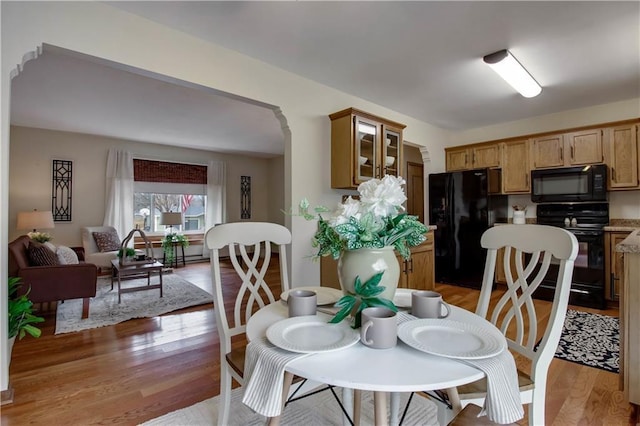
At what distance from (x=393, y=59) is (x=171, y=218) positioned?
5.40 metres

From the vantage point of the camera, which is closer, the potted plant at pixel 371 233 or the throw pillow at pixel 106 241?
the potted plant at pixel 371 233

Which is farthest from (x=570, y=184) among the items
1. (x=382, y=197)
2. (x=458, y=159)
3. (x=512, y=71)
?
(x=382, y=197)

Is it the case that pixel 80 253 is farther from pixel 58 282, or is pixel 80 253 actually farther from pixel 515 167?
pixel 515 167

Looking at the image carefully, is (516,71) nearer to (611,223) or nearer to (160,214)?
(611,223)

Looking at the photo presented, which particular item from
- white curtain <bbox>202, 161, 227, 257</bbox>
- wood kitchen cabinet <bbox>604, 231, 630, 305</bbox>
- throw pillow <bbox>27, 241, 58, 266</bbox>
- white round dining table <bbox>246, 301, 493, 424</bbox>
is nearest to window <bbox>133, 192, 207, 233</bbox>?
white curtain <bbox>202, 161, 227, 257</bbox>

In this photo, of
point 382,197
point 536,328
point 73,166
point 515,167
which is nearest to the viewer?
point 382,197

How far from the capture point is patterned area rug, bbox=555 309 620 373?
7.40 ft

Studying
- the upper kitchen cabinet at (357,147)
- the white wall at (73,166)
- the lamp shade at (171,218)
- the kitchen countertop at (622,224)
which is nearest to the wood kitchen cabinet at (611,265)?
the kitchen countertop at (622,224)

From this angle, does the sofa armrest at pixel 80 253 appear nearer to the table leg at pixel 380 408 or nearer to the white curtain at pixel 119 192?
the white curtain at pixel 119 192

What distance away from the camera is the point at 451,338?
2.87ft

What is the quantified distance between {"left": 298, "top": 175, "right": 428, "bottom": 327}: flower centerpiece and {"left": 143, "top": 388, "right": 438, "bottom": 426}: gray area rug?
960 mm

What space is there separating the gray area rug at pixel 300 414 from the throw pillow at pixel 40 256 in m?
2.55

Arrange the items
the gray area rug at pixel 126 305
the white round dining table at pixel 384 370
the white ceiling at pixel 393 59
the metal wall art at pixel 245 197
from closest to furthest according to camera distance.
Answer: the white round dining table at pixel 384 370 → the white ceiling at pixel 393 59 → the gray area rug at pixel 126 305 → the metal wall art at pixel 245 197

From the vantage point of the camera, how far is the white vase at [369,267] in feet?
3.34
